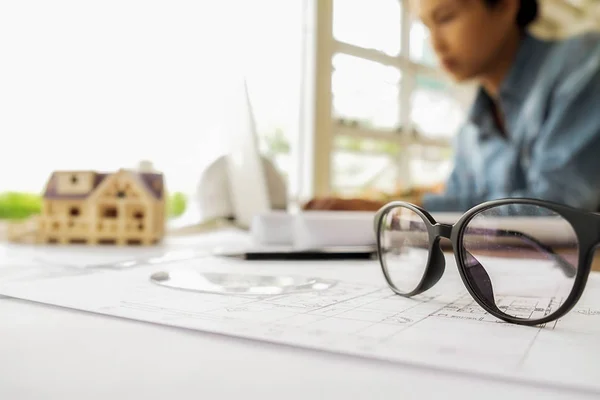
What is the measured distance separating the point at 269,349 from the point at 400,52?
2.15m

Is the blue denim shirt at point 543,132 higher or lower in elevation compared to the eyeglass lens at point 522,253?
higher

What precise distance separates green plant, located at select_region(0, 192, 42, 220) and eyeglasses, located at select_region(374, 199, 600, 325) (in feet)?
3.52

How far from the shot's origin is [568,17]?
9.82 ft

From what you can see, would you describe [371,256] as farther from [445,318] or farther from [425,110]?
[425,110]

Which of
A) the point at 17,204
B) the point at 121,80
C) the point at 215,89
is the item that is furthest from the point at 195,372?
the point at 215,89

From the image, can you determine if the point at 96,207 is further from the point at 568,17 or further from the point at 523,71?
the point at 568,17

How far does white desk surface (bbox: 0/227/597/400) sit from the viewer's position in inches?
7.4

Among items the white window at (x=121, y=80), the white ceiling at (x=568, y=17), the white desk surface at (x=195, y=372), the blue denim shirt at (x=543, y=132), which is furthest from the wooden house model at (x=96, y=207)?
the white ceiling at (x=568, y=17)

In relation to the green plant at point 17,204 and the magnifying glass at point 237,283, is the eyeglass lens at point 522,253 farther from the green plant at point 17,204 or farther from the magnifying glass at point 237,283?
the green plant at point 17,204

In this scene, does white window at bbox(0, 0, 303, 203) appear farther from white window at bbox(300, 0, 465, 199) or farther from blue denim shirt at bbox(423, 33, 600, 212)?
blue denim shirt at bbox(423, 33, 600, 212)

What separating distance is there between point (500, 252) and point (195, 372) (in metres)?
0.26

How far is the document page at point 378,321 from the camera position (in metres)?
0.22

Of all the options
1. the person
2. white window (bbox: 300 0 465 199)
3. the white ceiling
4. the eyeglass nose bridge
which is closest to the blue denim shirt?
the person

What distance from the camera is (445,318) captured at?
0.30 meters
